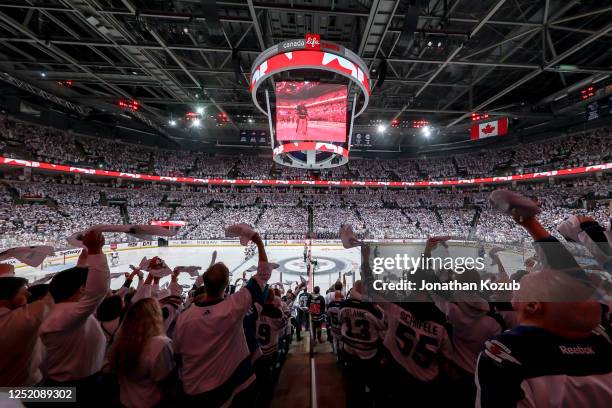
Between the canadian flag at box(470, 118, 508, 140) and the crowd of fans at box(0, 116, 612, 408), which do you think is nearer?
the crowd of fans at box(0, 116, 612, 408)

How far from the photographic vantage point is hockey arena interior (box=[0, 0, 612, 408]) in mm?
1926

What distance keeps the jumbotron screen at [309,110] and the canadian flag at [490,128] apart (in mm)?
14163

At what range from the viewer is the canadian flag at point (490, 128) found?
19031 mm

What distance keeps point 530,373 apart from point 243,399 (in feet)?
7.54

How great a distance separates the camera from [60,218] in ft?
74.1

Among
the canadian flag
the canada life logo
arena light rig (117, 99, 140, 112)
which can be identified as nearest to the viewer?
the canada life logo

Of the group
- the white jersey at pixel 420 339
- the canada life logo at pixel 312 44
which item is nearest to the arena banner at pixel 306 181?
the canada life logo at pixel 312 44

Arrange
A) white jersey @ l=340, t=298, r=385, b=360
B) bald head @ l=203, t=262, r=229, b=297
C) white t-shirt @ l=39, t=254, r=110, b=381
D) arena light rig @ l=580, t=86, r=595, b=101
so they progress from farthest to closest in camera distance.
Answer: arena light rig @ l=580, t=86, r=595, b=101 < white jersey @ l=340, t=298, r=385, b=360 < bald head @ l=203, t=262, r=229, b=297 < white t-shirt @ l=39, t=254, r=110, b=381

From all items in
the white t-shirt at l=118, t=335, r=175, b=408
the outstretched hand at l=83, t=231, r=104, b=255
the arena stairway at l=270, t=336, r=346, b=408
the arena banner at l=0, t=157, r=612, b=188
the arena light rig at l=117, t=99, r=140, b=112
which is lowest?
the arena stairway at l=270, t=336, r=346, b=408

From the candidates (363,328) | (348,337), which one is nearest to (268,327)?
(348,337)

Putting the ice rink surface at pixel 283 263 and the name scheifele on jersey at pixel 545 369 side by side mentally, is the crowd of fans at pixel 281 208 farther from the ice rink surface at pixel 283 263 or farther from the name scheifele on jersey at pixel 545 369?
the name scheifele on jersey at pixel 545 369

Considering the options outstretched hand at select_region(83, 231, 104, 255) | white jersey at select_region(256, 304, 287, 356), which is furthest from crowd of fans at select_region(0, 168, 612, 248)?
outstretched hand at select_region(83, 231, 104, 255)

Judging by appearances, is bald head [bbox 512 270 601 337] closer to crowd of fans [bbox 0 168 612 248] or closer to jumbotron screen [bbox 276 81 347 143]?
jumbotron screen [bbox 276 81 347 143]

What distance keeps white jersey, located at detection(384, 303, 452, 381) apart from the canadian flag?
73.9 feet
